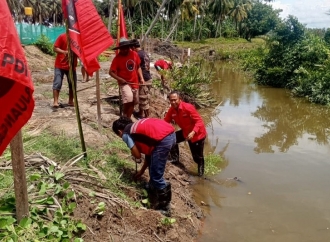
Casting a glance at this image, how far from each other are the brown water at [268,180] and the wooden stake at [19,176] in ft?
7.23

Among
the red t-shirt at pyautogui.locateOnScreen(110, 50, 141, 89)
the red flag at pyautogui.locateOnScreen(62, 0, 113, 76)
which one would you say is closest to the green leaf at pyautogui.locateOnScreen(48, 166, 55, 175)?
the red flag at pyautogui.locateOnScreen(62, 0, 113, 76)

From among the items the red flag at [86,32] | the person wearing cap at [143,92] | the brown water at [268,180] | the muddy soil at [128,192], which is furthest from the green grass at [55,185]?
the person wearing cap at [143,92]

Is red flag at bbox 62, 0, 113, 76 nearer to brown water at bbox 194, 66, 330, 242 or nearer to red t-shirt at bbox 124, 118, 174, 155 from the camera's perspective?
red t-shirt at bbox 124, 118, 174, 155

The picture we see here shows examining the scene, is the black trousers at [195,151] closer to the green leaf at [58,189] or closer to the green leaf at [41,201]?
the green leaf at [58,189]

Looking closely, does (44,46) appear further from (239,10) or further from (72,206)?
(239,10)

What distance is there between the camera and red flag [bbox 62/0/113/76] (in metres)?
3.95

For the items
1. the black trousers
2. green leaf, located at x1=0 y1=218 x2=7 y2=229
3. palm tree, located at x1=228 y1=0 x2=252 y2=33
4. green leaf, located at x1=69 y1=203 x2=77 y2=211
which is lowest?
the black trousers

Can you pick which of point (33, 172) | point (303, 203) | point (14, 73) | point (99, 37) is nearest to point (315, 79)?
point (303, 203)

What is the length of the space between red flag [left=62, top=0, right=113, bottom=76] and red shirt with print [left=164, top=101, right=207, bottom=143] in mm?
1817

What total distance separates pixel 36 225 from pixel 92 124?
303 centimetres

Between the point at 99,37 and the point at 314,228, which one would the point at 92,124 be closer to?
the point at 99,37

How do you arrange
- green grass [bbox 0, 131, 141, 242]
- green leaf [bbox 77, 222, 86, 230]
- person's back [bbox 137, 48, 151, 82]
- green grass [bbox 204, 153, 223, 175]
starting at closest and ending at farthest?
green grass [bbox 0, 131, 141, 242] < green leaf [bbox 77, 222, 86, 230] < green grass [bbox 204, 153, 223, 175] < person's back [bbox 137, 48, 151, 82]

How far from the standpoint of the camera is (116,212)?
3604mm

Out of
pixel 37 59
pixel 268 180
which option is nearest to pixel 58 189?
pixel 268 180
